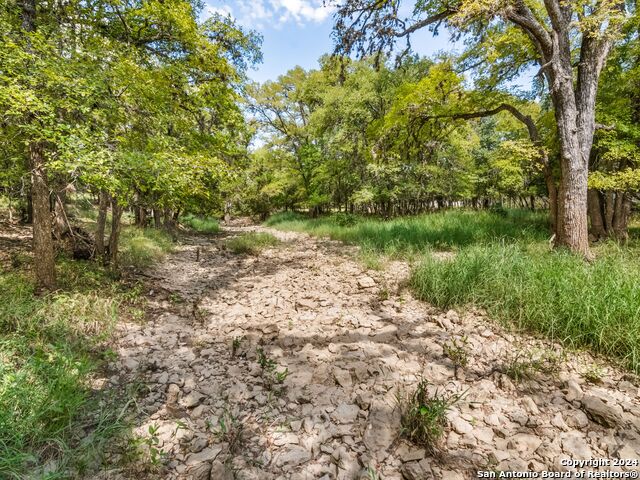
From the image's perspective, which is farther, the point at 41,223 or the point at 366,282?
the point at 366,282

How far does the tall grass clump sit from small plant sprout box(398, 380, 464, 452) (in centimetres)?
178

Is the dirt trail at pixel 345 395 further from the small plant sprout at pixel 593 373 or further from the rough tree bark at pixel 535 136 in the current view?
the rough tree bark at pixel 535 136

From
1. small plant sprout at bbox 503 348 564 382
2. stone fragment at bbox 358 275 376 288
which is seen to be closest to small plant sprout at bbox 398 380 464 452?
small plant sprout at bbox 503 348 564 382

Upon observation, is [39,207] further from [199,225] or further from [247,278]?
[199,225]

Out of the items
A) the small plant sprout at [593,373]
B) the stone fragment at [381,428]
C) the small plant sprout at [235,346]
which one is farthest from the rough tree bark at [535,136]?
the small plant sprout at [235,346]

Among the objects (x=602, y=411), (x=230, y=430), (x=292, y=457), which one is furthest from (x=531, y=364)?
(x=230, y=430)

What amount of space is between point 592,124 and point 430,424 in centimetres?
722

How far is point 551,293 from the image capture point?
3576mm

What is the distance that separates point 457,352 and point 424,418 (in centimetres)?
116

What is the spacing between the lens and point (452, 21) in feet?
15.9

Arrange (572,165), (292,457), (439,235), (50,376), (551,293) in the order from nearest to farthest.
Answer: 1. (292,457)
2. (50,376)
3. (551,293)
4. (572,165)
5. (439,235)

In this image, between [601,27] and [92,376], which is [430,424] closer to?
[92,376]

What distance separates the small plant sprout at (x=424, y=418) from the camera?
216cm

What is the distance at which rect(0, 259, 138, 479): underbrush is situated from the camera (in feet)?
6.35
